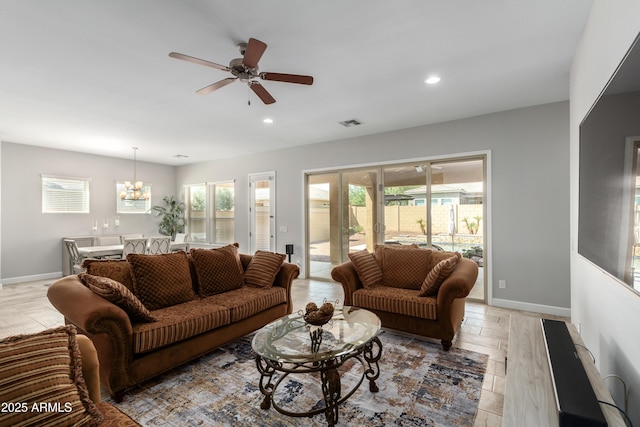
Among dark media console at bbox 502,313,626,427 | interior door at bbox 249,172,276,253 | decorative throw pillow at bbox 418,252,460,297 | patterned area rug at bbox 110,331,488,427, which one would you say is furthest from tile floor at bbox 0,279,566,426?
interior door at bbox 249,172,276,253

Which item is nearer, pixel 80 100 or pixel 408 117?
pixel 80 100

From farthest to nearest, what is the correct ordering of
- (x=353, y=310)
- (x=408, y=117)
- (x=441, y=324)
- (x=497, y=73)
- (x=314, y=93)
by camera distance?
1. (x=408, y=117)
2. (x=314, y=93)
3. (x=497, y=73)
4. (x=441, y=324)
5. (x=353, y=310)

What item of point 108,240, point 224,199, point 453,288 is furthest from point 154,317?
point 224,199

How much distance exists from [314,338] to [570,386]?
1.36 meters

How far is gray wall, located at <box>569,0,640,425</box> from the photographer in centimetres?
132

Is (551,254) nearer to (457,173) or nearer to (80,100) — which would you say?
(457,173)

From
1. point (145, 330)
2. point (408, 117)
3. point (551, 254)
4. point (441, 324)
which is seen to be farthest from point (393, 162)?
point (145, 330)

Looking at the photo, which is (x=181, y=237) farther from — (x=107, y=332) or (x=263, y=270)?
(x=107, y=332)

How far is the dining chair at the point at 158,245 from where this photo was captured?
5.58 m

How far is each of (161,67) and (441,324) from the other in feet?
12.1

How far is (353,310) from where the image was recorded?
8.48 ft

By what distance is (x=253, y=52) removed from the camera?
2238 millimetres

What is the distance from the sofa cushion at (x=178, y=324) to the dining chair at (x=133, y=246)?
326 cm

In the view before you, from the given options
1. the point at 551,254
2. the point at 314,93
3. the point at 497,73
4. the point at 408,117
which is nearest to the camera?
the point at 497,73
